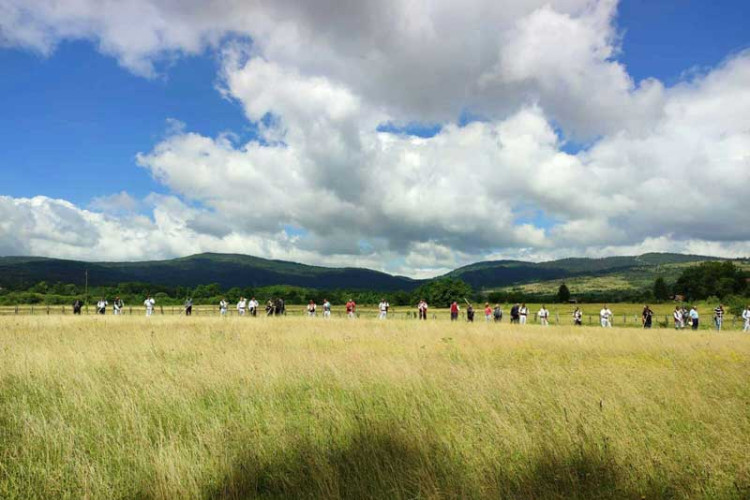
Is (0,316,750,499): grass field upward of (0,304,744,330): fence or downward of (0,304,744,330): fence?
upward

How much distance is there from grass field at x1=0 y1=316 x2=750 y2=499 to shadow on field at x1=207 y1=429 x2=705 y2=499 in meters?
0.02

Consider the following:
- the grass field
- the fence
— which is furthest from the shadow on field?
the fence

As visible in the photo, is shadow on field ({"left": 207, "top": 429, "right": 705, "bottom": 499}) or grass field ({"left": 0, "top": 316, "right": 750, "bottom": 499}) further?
grass field ({"left": 0, "top": 316, "right": 750, "bottom": 499})

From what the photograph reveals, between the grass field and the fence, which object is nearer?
the grass field

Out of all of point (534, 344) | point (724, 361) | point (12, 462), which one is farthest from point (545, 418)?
point (534, 344)

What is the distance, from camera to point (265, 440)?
5570 mm

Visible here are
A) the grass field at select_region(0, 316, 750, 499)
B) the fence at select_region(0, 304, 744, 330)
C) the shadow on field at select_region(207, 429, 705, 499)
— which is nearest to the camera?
the shadow on field at select_region(207, 429, 705, 499)

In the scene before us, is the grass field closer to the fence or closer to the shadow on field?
the shadow on field

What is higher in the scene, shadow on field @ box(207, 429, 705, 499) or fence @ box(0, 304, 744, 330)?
shadow on field @ box(207, 429, 705, 499)

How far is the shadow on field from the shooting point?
14.3 ft

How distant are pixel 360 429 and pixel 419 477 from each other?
4.77 ft

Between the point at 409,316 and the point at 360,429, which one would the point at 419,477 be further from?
the point at 409,316

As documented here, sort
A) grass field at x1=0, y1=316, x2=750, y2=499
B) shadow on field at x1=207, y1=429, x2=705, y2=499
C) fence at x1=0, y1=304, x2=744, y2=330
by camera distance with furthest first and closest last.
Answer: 1. fence at x1=0, y1=304, x2=744, y2=330
2. grass field at x1=0, y1=316, x2=750, y2=499
3. shadow on field at x1=207, y1=429, x2=705, y2=499

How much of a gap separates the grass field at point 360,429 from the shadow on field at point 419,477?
0.02 m
